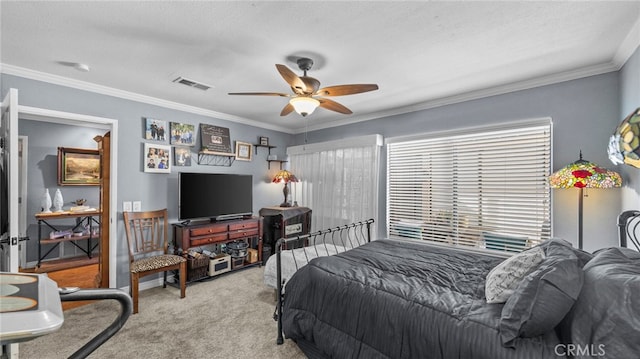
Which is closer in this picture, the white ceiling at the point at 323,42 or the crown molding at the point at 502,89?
the white ceiling at the point at 323,42

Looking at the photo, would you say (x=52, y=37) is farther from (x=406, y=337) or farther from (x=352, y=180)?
(x=352, y=180)

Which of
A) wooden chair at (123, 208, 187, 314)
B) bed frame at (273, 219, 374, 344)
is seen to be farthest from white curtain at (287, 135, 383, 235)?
wooden chair at (123, 208, 187, 314)

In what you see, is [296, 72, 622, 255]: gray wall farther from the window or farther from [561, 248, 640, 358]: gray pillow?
[561, 248, 640, 358]: gray pillow

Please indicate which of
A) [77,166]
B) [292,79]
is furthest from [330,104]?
[77,166]

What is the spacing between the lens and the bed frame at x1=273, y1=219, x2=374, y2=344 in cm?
234

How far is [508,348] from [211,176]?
3.82 meters

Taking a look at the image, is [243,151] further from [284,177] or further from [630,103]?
[630,103]

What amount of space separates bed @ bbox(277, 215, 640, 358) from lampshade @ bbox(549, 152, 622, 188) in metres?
0.82

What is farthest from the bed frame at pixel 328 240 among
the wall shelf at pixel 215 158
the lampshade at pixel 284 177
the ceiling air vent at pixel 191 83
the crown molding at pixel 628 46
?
the crown molding at pixel 628 46

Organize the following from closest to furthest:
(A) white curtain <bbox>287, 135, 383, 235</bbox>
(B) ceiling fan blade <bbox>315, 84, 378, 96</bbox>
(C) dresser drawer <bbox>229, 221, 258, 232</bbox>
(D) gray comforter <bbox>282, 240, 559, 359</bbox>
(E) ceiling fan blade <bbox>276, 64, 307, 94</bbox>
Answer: (D) gray comforter <bbox>282, 240, 559, 359</bbox> → (E) ceiling fan blade <bbox>276, 64, 307, 94</bbox> → (B) ceiling fan blade <bbox>315, 84, 378, 96</bbox> → (C) dresser drawer <bbox>229, 221, 258, 232</bbox> → (A) white curtain <bbox>287, 135, 383, 235</bbox>

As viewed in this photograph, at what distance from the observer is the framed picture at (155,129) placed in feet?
11.9

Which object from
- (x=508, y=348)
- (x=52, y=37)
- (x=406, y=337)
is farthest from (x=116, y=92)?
(x=508, y=348)

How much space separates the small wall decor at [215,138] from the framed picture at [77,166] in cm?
242

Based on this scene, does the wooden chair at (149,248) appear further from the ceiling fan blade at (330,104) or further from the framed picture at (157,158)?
the ceiling fan blade at (330,104)
